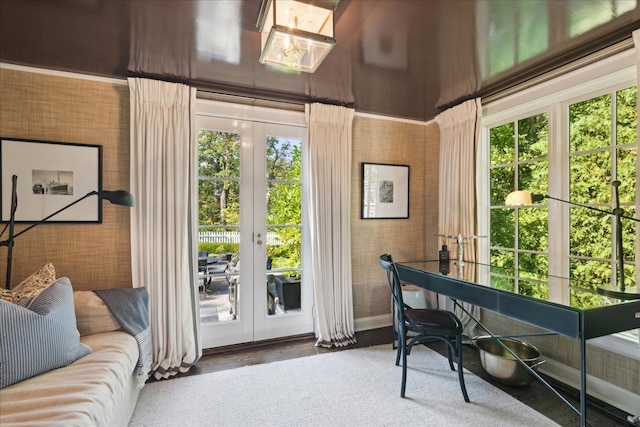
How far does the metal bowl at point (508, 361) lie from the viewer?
2.29 meters

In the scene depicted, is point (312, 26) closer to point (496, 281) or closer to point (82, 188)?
point (496, 281)

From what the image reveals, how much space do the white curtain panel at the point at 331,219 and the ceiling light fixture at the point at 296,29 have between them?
51.0 inches

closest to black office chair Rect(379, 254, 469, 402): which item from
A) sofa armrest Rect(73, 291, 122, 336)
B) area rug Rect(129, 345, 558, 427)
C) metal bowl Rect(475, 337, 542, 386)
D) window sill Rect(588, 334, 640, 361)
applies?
area rug Rect(129, 345, 558, 427)

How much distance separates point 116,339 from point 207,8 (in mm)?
2051

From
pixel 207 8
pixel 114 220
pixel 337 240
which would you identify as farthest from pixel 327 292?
pixel 207 8

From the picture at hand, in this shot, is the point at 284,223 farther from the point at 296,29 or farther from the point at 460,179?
the point at 296,29

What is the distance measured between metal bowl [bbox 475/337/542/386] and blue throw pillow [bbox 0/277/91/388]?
2714 millimetres

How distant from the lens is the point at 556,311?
5.04 ft

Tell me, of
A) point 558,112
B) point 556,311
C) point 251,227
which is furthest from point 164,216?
point 558,112

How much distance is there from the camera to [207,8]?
1.71 metres

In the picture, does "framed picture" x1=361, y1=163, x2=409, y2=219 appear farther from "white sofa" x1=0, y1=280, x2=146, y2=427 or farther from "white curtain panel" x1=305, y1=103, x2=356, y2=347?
"white sofa" x1=0, y1=280, x2=146, y2=427

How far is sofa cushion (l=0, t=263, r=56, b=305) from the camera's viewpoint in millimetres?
1824

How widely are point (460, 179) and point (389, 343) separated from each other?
177 cm

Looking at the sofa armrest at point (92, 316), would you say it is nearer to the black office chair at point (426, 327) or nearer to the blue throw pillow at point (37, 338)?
the blue throw pillow at point (37, 338)
